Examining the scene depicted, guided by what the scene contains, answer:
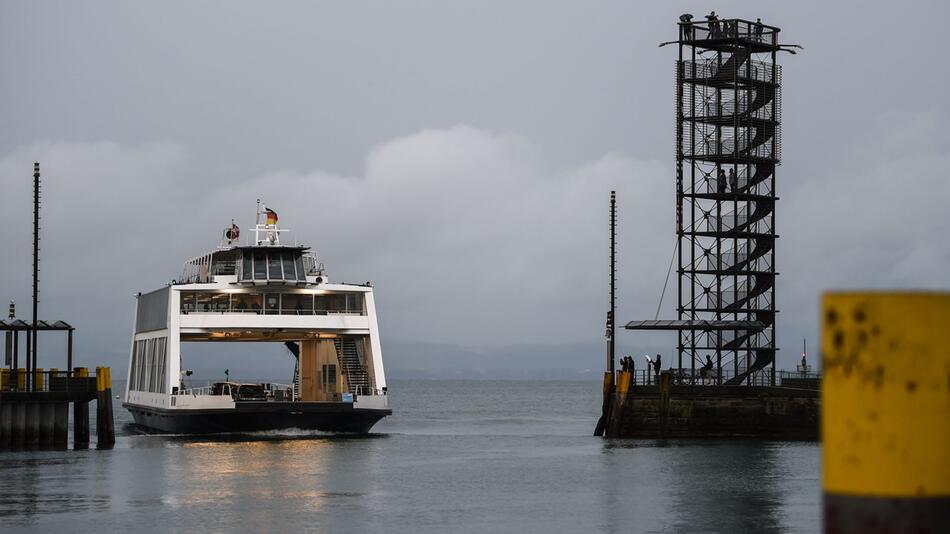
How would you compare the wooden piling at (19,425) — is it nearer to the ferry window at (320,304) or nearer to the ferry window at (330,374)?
the ferry window at (320,304)

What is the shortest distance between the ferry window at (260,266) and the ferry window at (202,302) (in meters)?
2.34

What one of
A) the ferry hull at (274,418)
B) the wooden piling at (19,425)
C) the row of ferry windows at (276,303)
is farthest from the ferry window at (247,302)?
the wooden piling at (19,425)

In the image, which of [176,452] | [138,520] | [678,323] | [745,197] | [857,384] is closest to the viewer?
[857,384]

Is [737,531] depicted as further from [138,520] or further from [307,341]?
[307,341]

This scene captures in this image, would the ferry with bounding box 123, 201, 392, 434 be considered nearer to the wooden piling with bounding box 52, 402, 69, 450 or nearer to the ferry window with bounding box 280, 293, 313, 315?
the ferry window with bounding box 280, 293, 313, 315

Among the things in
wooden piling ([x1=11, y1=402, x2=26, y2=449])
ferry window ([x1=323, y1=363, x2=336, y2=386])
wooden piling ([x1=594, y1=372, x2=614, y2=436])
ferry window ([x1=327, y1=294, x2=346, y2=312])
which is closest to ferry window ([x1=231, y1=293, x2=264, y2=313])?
ferry window ([x1=327, y1=294, x2=346, y2=312])

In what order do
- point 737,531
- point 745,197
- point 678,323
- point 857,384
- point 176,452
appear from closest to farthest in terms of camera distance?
point 857,384
point 737,531
point 176,452
point 678,323
point 745,197

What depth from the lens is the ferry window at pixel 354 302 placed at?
59625mm

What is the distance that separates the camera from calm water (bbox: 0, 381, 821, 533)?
109 ft

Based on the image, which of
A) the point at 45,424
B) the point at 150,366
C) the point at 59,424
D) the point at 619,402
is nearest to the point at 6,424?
the point at 45,424

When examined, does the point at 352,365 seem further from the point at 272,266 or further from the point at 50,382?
the point at 50,382

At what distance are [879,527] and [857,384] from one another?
0.41 meters

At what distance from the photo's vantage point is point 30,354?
53000 millimetres

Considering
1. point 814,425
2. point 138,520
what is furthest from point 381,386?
point 138,520
